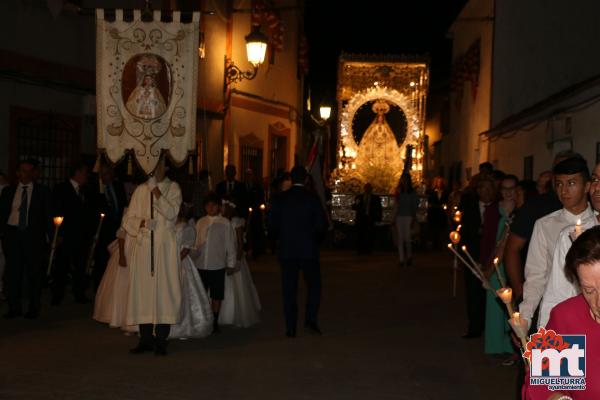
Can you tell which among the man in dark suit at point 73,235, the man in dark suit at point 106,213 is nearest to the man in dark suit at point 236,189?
the man in dark suit at point 106,213

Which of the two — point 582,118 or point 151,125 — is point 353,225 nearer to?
point 582,118

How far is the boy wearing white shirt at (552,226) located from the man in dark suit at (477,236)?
12.1 feet

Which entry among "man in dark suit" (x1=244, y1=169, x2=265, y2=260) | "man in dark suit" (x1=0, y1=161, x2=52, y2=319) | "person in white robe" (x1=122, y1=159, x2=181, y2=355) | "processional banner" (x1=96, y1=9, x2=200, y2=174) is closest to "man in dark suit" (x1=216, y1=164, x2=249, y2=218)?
"man in dark suit" (x1=244, y1=169, x2=265, y2=260)

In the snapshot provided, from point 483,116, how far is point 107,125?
793 inches

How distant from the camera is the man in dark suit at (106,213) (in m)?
13.7

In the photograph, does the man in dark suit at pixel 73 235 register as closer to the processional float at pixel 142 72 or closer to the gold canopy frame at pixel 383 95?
the processional float at pixel 142 72

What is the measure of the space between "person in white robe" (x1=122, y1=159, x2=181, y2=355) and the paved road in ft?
1.28

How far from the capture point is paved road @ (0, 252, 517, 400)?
774 cm

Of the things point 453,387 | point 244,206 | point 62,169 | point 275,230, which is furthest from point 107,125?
point 244,206

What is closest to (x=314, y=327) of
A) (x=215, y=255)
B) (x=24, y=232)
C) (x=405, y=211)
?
(x=215, y=255)

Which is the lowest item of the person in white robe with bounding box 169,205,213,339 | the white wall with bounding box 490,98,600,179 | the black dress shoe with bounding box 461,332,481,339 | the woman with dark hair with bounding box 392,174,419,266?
the black dress shoe with bounding box 461,332,481,339

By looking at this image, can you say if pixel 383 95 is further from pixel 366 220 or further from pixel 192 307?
pixel 192 307

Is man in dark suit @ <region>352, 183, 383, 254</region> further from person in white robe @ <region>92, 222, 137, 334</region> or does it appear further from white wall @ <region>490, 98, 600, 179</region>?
person in white robe @ <region>92, 222, 137, 334</region>

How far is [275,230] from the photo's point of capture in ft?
35.4
